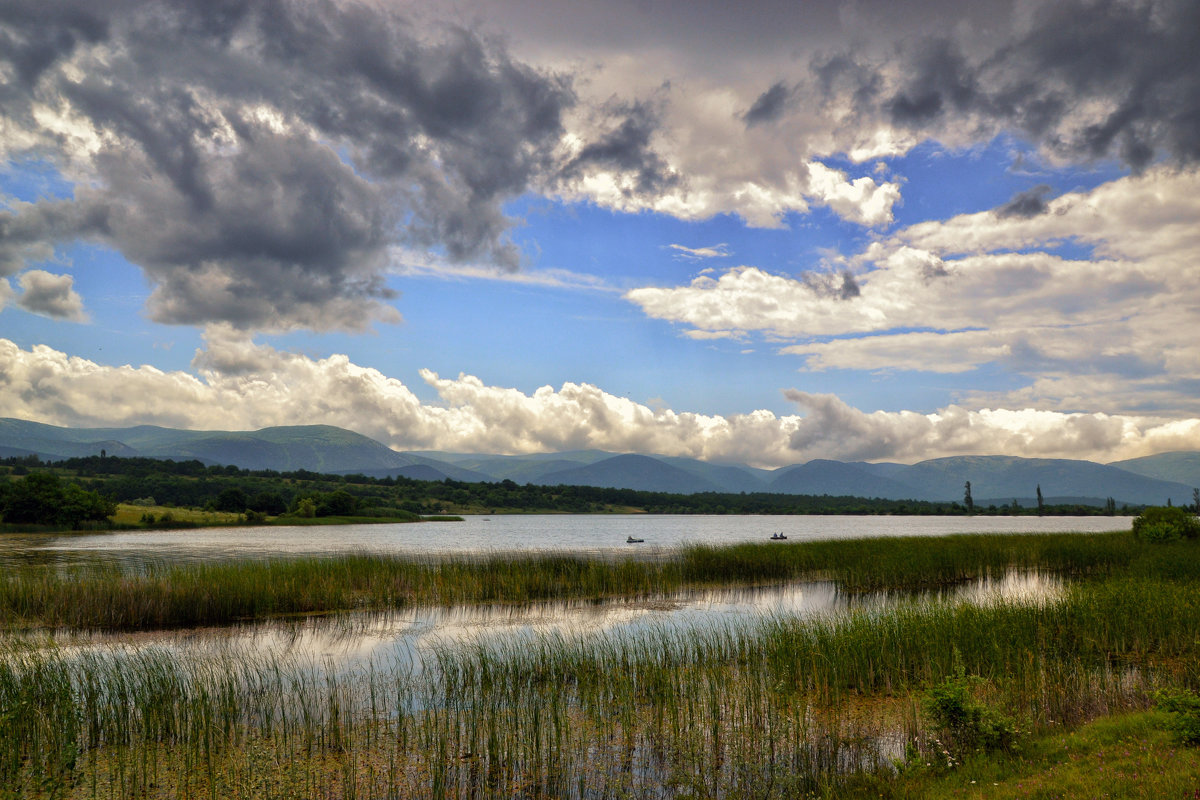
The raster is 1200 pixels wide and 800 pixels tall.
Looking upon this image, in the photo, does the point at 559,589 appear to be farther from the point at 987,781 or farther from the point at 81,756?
the point at 987,781

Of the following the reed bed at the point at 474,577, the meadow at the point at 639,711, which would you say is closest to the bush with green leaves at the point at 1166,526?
the reed bed at the point at 474,577

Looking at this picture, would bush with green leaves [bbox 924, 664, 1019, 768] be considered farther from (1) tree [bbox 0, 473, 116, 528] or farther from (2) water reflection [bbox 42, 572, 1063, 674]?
(1) tree [bbox 0, 473, 116, 528]

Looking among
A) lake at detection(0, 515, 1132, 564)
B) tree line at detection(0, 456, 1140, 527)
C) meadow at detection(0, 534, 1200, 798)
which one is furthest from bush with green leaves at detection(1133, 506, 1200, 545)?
tree line at detection(0, 456, 1140, 527)

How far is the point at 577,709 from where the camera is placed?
13.7 metres

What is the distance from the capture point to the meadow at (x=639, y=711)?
32.2 feet

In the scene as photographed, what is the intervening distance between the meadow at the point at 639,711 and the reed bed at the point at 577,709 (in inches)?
2.4

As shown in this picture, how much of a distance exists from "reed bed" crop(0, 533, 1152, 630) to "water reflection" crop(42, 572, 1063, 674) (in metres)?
1.77

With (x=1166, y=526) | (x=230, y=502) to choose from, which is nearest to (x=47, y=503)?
(x=230, y=502)

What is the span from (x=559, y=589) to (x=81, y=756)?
2146 centimetres

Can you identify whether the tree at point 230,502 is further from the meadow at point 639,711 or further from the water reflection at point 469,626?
the water reflection at point 469,626

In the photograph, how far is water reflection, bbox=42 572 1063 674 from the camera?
1872 cm

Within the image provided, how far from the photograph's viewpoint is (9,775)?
10062 mm

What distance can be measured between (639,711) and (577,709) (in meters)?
1.30

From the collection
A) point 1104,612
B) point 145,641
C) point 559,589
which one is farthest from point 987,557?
point 145,641
